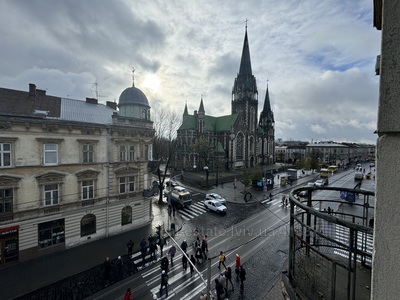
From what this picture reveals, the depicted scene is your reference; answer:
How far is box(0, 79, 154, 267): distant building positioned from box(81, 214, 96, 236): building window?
0.25ft

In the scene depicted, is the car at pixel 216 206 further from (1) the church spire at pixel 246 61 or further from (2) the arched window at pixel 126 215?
(1) the church spire at pixel 246 61

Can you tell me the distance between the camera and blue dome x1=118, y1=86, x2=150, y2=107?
81.9 ft

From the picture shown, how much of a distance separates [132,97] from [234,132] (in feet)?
131

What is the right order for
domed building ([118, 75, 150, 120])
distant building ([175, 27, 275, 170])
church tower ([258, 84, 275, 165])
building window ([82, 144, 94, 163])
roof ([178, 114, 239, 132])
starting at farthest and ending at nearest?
church tower ([258, 84, 275, 165]), roof ([178, 114, 239, 132]), distant building ([175, 27, 275, 170]), domed building ([118, 75, 150, 120]), building window ([82, 144, 94, 163])

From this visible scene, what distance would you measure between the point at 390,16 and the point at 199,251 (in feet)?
52.1

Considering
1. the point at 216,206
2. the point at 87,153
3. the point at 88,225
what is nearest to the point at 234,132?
the point at 216,206

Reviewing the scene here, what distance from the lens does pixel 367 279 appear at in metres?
3.25

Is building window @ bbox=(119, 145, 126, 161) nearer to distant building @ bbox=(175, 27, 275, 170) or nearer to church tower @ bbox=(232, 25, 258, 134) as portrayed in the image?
distant building @ bbox=(175, 27, 275, 170)

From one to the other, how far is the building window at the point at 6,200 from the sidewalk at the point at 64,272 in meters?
3.92

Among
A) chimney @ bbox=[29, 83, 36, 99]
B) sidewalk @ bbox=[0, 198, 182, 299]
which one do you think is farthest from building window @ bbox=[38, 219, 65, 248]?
chimney @ bbox=[29, 83, 36, 99]

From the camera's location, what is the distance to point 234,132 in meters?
60.3

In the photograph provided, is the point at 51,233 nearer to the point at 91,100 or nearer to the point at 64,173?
the point at 64,173

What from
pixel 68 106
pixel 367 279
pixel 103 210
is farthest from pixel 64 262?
pixel 367 279

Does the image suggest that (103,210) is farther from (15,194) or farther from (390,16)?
(390,16)
